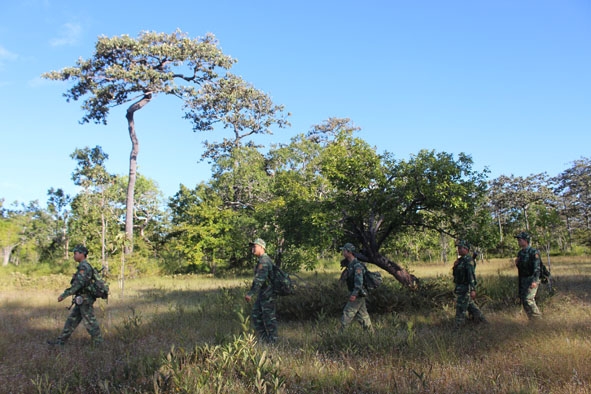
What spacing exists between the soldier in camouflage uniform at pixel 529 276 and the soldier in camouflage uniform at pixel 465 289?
1.05m

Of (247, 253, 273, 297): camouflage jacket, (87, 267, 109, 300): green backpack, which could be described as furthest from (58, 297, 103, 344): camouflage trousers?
(247, 253, 273, 297): camouflage jacket

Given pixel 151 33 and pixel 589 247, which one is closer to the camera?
pixel 151 33

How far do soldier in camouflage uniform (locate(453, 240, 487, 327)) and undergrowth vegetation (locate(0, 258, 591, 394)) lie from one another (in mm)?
332

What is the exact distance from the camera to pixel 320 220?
36.3ft

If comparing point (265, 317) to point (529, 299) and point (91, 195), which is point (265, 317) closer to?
point (529, 299)

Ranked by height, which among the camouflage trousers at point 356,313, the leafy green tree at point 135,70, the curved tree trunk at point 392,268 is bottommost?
the camouflage trousers at point 356,313

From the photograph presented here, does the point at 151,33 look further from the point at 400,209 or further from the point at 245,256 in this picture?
the point at 400,209

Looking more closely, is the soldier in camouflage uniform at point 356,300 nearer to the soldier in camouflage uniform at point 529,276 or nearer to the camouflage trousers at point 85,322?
the soldier in camouflage uniform at point 529,276

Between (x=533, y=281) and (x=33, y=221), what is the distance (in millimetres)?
41387

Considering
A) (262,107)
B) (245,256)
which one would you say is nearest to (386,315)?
(245,256)

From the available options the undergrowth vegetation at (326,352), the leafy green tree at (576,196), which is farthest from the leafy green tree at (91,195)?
the leafy green tree at (576,196)

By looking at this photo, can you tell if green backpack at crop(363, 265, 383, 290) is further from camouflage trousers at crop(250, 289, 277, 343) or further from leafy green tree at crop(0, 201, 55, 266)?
leafy green tree at crop(0, 201, 55, 266)

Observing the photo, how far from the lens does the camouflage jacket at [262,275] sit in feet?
24.0

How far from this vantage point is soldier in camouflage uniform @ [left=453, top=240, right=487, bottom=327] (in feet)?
25.7
